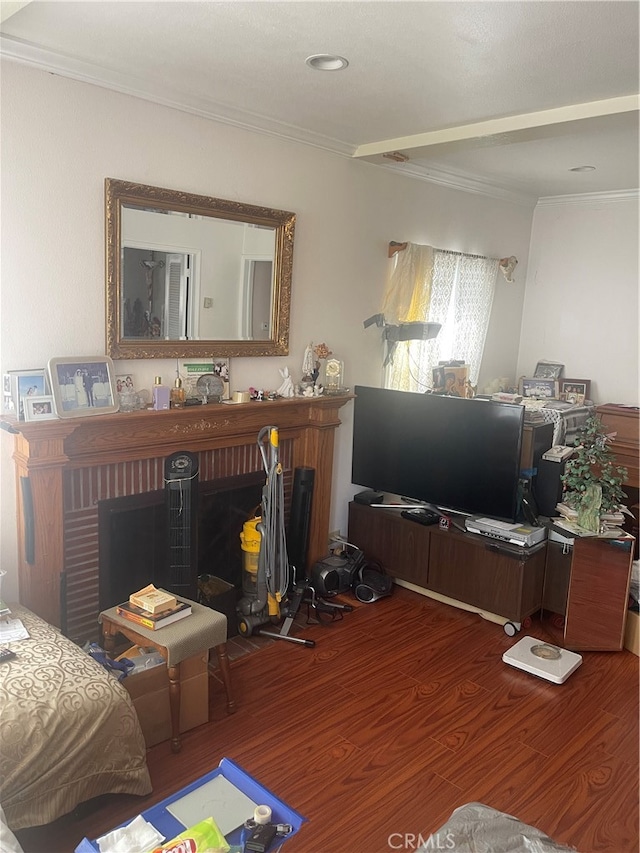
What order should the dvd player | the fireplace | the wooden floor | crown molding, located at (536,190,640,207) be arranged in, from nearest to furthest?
the wooden floor → the fireplace → the dvd player → crown molding, located at (536,190,640,207)

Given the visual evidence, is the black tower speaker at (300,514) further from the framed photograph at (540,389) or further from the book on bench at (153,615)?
the framed photograph at (540,389)

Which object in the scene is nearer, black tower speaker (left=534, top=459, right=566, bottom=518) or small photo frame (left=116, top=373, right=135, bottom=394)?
small photo frame (left=116, top=373, right=135, bottom=394)

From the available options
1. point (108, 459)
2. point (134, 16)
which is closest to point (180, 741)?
point (108, 459)

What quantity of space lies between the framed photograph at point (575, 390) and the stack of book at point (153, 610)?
139 inches

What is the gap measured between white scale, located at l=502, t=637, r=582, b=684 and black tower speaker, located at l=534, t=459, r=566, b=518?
2.67 ft

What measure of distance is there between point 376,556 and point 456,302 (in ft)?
6.43

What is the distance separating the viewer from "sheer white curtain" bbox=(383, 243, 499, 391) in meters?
4.31

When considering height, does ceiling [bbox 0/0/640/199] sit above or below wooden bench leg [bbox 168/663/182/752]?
above

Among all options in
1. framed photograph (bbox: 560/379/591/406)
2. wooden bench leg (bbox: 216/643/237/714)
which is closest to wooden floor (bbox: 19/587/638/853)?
wooden bench leg (bbox: 216/643/237/714)

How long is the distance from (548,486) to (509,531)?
456 mm

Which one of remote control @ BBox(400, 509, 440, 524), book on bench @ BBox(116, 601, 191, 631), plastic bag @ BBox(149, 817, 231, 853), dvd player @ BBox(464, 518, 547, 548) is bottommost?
plastic bag @ BBox(149, 817, 231, 853)

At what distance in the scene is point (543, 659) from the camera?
3277 mm

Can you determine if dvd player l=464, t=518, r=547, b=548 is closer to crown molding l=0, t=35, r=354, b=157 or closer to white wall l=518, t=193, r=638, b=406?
white wall l=518, t=193, r=638, b=406

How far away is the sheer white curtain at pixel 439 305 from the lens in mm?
4309
